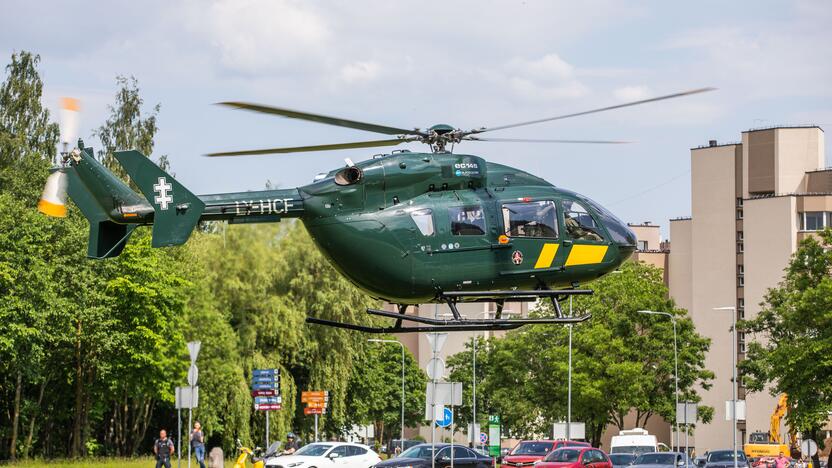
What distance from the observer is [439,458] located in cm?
3853

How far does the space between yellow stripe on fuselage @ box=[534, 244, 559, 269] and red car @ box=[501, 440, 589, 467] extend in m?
19.0

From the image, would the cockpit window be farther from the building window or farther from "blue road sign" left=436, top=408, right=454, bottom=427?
the building window

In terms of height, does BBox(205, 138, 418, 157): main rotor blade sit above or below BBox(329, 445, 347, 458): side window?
above

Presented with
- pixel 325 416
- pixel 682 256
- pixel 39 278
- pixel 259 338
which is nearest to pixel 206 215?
pixel 39 278

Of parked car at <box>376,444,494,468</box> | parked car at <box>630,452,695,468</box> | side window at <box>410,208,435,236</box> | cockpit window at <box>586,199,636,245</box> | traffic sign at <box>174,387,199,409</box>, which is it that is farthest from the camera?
parked car at <box>630,452,695,468</box>

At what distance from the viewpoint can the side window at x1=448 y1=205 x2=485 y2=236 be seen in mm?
21891

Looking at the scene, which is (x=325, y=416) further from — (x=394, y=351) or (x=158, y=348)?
(x=394, y=351)

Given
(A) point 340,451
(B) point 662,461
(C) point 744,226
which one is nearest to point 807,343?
(B) point 662,461

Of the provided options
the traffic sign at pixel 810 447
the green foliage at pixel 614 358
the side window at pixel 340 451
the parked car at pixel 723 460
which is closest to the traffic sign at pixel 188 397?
the side window at pixel 340 451

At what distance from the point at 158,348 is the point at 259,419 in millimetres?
5671

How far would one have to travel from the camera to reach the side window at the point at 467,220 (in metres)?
21.9

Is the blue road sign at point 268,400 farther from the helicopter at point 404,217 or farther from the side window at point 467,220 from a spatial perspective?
the side window at point 467,220

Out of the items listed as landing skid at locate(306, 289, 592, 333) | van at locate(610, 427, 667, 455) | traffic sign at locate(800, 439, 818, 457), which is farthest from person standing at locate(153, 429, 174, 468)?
van at locate(610, 427, 667, 455)

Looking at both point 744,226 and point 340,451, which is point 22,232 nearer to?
point 340,451
